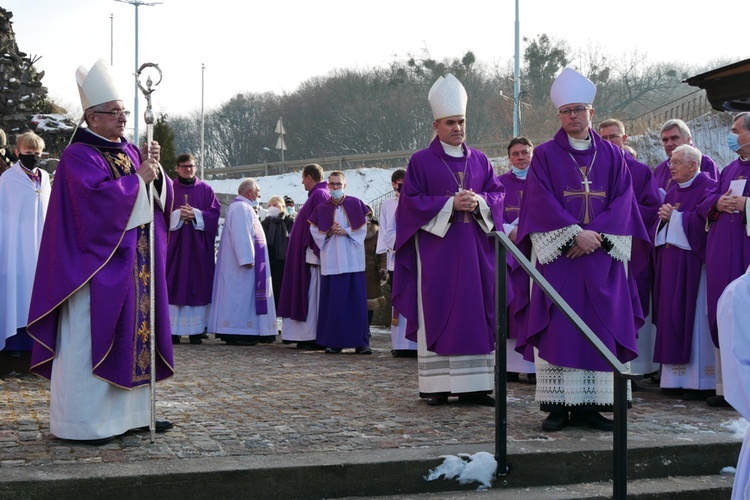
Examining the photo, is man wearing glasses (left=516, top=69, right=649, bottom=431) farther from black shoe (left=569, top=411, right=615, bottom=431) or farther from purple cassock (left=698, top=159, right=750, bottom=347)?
purple cassock (left=698, top=159, right=750, bottom=347)

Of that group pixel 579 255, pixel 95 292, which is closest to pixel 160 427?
pixel 95 292

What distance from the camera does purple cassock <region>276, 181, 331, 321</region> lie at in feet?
38.9

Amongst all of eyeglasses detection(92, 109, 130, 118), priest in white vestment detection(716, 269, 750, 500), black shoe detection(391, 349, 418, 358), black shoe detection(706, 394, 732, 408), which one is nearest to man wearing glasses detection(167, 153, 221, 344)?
black shoe detection(391, 349, 418, 358)

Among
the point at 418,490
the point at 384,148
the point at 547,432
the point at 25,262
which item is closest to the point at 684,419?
the point at 547,432

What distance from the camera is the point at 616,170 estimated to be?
654 cm

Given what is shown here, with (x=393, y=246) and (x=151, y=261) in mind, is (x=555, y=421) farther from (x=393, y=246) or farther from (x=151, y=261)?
(x=393, y=246)

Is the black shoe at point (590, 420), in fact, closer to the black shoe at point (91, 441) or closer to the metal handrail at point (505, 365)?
the metal handrail at point (505, 365)

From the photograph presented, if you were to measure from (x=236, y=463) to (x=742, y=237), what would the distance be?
4430 millimetres

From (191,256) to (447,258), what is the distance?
6.02m

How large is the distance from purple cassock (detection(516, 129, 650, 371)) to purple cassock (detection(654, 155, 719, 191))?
212cm

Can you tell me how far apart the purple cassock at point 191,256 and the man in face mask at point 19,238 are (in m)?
3.87

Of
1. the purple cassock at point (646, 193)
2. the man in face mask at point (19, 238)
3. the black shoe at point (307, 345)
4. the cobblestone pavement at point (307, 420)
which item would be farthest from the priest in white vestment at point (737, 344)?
the black shoe at point (307, 345)

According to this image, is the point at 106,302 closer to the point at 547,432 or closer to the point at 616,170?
the point at 547,432

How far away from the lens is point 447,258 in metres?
7.07
